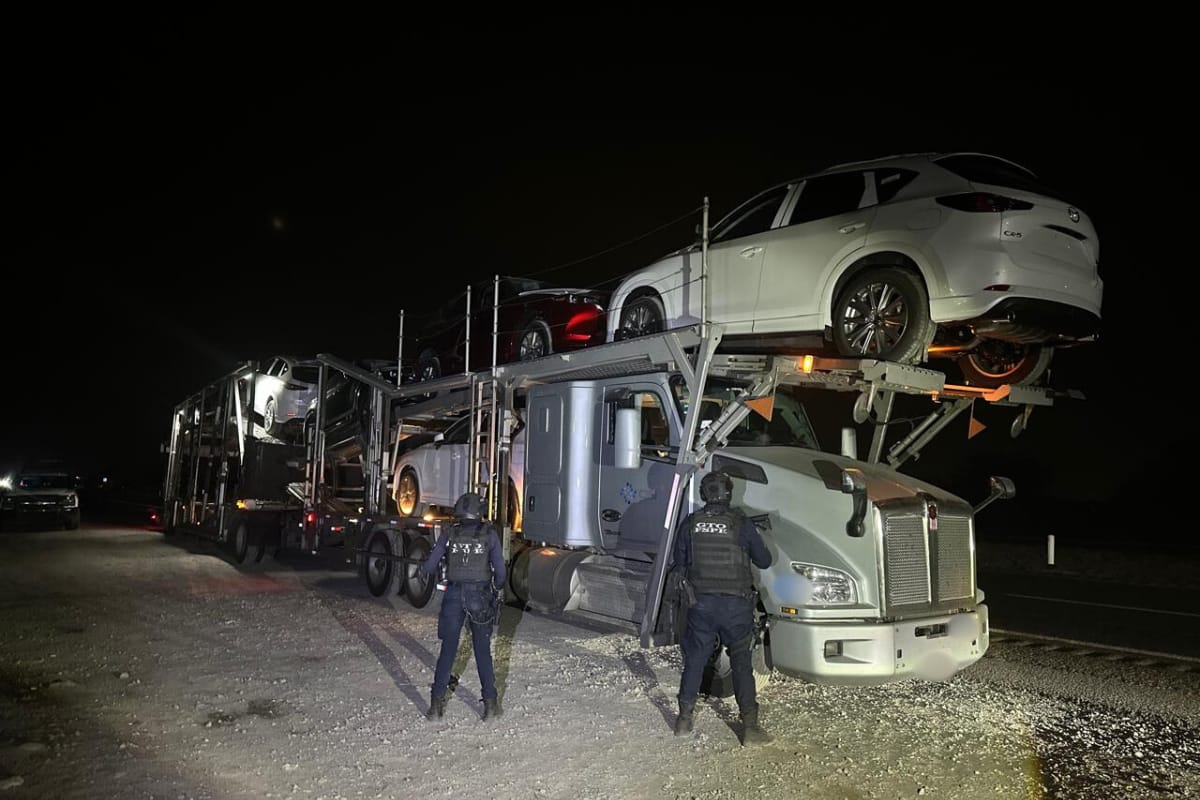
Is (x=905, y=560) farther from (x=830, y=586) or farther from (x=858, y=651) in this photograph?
(x=858, y=651)

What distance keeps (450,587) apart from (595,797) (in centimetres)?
194

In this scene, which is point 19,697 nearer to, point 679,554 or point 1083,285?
point 679,554

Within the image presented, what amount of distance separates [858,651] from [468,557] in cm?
268

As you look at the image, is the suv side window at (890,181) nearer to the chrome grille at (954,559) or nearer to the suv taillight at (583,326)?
the chrome grille at (954,559)

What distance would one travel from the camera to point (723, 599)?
577cm

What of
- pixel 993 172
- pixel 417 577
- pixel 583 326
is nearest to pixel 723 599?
pixel 993 172

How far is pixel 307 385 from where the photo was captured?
1534 centimetres

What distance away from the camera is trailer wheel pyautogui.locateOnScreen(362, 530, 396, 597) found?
1106 cm

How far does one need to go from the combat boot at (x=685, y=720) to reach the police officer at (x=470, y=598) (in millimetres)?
1253

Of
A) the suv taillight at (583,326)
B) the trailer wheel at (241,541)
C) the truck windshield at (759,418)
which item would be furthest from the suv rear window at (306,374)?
the truck windshield at (759,418)

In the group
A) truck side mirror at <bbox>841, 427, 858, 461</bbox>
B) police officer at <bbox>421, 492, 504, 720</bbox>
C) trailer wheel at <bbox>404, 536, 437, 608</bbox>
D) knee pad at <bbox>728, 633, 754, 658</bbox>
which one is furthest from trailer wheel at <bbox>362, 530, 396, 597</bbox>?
knee pad at <bbox>728, 633, 754, 658</bbox>

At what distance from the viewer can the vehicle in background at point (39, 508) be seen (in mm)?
21297

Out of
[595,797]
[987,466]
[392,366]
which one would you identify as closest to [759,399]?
[595,797]

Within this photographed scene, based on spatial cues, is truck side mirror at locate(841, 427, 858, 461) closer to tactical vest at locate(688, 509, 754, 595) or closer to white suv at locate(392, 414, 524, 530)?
tactical vest at locate(688, 509, 754, 595)
